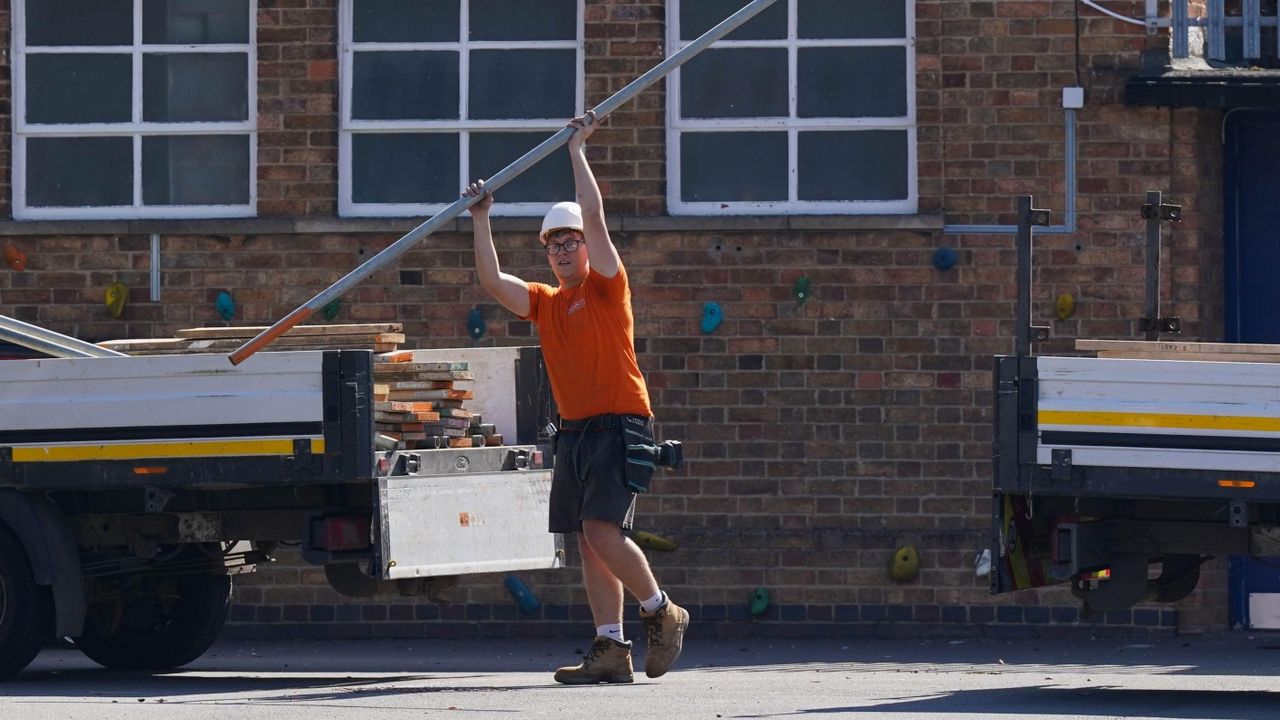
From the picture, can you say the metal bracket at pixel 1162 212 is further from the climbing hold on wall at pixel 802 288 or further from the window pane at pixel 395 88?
the window pane at pixel 395 88

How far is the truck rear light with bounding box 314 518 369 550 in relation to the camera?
360 inches

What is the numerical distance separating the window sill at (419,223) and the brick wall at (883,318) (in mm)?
49

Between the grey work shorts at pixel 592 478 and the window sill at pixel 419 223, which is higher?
the window sill at pixel 419 223

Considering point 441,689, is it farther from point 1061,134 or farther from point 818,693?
point 1061,134

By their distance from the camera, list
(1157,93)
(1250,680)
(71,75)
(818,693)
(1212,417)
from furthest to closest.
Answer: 1. (71,75)
2. (1157,93)
3. (1250,680)
4. (818,693)
5. (1212,417)

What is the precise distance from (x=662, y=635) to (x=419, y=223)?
15.3 ft

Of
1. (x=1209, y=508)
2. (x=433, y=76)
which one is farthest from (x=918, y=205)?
(x=1209, y=508)

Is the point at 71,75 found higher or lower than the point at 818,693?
higher

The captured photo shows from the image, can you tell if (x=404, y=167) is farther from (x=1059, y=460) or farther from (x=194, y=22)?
(x=1059, y=460)

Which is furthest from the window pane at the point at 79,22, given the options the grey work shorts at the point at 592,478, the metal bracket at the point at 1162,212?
the metal bracket at the point at 1162,212

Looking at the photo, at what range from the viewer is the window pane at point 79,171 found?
43.6ft

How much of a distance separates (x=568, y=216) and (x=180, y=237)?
488 centimetres

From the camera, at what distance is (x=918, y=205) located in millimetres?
12734

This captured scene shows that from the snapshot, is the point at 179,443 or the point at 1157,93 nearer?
the point at 179,443
